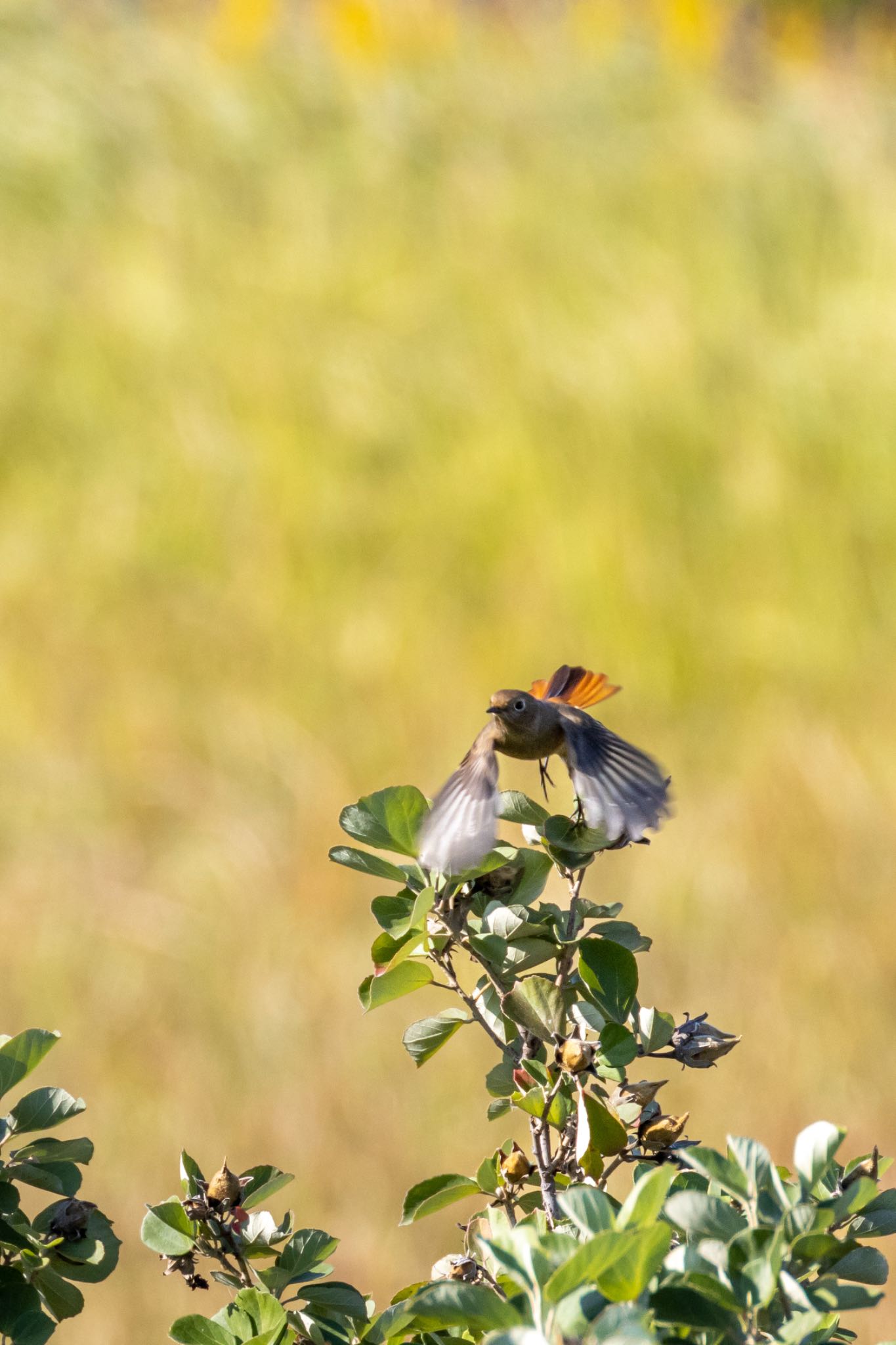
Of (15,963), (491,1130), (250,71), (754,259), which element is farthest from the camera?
(250,71)

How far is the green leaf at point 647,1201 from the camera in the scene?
63 centimetres

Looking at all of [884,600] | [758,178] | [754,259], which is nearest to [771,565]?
[884,600]

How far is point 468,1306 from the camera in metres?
0.60

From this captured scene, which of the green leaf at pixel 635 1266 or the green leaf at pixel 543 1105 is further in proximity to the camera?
the green leaf at pixel 543 1105

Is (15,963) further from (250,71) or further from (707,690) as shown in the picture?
(250,71)

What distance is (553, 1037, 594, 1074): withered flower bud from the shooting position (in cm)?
81

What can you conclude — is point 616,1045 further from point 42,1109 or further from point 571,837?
point 42,1109

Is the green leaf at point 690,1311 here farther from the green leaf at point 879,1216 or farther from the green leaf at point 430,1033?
the green leaf at point 430,1033

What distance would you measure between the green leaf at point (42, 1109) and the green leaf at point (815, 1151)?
389 mm

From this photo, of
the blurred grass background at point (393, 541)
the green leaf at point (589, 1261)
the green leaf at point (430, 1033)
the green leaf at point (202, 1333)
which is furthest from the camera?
the blurred grass background at point (393, 541)

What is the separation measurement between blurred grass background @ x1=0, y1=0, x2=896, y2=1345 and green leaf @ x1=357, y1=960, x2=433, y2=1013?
5.86ft

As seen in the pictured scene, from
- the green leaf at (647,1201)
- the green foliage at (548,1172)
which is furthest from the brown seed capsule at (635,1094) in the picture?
the green leaf at (647,1201)

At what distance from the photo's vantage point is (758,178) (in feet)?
18.4

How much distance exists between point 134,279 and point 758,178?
231cm
